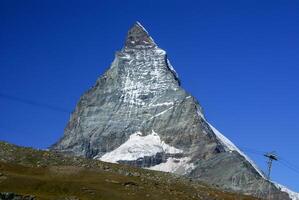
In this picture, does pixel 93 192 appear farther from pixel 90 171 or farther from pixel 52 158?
pixel 52 158

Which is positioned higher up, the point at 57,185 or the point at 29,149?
the point at 29,149

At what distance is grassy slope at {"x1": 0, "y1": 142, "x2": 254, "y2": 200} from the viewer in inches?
4218

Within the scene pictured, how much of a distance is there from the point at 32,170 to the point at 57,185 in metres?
15.3

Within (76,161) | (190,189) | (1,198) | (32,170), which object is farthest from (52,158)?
(1,198)

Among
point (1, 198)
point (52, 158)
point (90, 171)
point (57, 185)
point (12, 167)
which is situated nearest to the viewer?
point (1, 198)

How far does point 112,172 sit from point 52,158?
44.4 feet

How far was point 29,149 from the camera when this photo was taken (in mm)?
149750

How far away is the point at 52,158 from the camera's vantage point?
5640 inches

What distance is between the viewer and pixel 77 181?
385ft

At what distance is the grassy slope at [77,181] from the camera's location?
107125mm

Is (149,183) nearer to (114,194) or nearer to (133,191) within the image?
(133,191)

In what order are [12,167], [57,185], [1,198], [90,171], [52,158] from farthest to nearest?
[52,158], [90,171], [12,167], [57,185], [1,198]

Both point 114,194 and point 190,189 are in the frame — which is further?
point 190,189

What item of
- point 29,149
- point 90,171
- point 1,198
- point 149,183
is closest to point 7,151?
point 29,149
